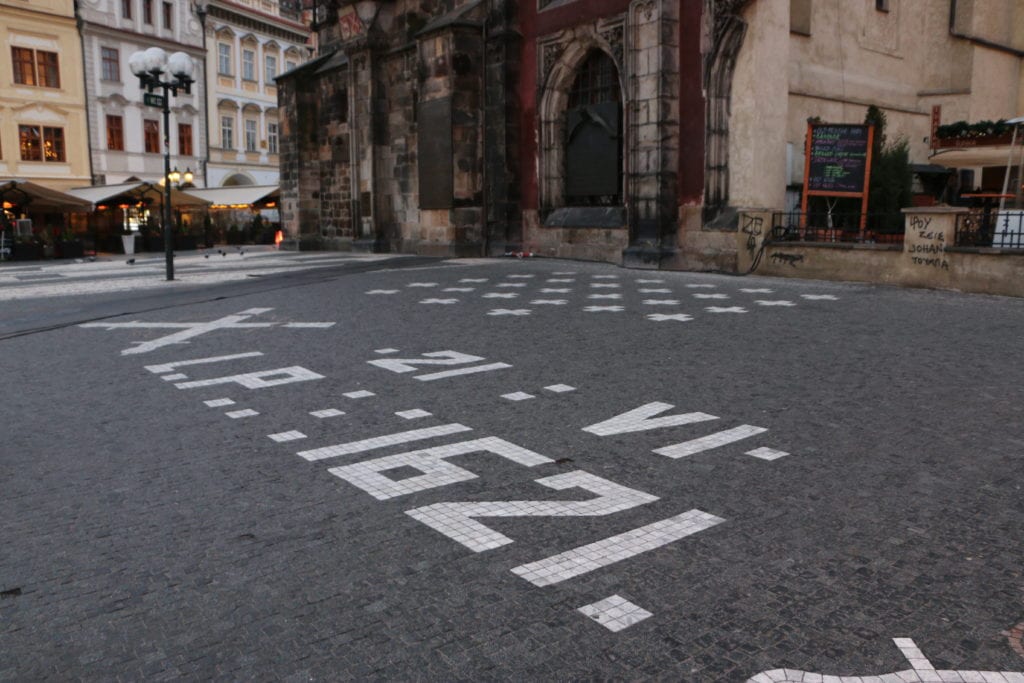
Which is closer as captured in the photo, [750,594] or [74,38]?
[750,594]

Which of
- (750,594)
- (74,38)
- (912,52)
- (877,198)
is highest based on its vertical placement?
(74,38)

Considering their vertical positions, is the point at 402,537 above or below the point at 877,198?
below

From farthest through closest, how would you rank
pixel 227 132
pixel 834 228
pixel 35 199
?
1. pixel 227 132
2. pixel 35 199
3. pixel 834 228

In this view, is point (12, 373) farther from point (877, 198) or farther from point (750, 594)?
point (877, 198)

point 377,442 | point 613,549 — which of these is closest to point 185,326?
point 377,442

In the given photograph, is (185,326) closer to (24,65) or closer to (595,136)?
(595,136)

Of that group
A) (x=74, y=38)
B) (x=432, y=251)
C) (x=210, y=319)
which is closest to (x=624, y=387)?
(x=210, y=319)

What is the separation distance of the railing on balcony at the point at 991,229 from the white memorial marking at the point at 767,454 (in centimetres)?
922

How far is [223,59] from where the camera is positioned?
48.7 m

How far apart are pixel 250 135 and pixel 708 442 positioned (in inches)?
2003

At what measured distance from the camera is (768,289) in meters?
12.9

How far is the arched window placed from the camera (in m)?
18.6

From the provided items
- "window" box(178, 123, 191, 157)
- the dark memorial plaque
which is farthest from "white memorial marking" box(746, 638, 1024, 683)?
"window" box(178, 123, 191, 157)

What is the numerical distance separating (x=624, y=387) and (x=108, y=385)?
4.00m
